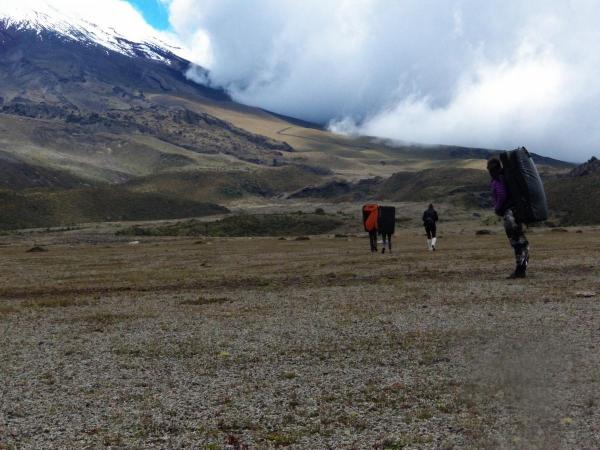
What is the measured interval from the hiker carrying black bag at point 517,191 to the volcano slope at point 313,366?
1.65m

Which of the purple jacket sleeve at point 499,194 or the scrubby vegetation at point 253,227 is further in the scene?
the scrubby vegetation at point 253,227

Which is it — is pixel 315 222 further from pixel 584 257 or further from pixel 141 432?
pixel 141 432

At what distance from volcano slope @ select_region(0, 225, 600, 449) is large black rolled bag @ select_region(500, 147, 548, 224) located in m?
1.75

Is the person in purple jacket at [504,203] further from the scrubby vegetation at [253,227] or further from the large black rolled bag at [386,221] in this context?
the scrubby vegetation at [253,227]

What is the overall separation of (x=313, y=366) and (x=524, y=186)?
8601 mm

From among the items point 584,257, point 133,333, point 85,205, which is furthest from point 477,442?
point 85,205

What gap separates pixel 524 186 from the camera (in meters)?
15.2

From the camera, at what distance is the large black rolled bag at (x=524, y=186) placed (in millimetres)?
15172

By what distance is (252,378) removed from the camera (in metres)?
8.53

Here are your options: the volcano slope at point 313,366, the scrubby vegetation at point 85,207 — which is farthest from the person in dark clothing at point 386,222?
the scrubby vegetation at point 85,207

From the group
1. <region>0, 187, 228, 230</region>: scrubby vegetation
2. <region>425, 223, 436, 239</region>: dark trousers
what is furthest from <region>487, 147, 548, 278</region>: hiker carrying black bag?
<region>0, 187, 228, 230</region>: scrubby vegetation

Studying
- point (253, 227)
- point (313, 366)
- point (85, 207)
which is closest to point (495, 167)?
point (313, 366)

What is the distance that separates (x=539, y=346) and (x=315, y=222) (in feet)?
238

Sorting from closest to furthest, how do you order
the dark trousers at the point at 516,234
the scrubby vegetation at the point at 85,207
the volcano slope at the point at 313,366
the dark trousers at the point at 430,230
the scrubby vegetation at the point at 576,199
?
the volcano slope at the point at 313,366, the dark trousers at the point at 516,234, the dark trousers at the point at 430,230, the scrubby vegetation at the point at 576,199, the scrubby vegetation at the point at 85,207
